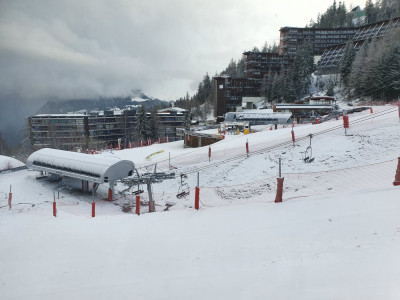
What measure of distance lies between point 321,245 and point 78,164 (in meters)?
17.4

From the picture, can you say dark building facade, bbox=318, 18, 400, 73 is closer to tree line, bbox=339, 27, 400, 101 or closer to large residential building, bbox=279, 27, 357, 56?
large residential building, bbox=279, 27, 357, 56

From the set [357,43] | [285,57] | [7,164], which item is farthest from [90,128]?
[357,43]

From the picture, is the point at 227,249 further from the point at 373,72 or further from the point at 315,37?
the point at 315,37

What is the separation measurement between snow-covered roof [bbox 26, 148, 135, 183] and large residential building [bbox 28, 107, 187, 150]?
53.8 m

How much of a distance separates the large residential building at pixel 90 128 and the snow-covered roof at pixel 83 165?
177 ft

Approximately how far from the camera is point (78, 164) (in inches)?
776

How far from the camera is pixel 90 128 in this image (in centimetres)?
9025

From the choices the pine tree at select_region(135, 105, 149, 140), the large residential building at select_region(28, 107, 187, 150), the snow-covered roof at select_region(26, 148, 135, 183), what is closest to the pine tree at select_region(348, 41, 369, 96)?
the large residential building at select_region(28, 107, 187, 150)

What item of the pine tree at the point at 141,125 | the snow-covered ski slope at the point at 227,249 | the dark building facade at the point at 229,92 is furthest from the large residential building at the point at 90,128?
the snow-covered ski slope at the point at 227,249

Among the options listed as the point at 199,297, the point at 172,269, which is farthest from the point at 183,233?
the point at 199,297

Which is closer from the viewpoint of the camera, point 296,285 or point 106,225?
point 296,285

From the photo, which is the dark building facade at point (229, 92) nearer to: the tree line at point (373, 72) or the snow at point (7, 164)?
the tree line at point (373, 72)

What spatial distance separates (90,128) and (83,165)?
3021 inches

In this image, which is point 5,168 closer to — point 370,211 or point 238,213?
point 238,213
